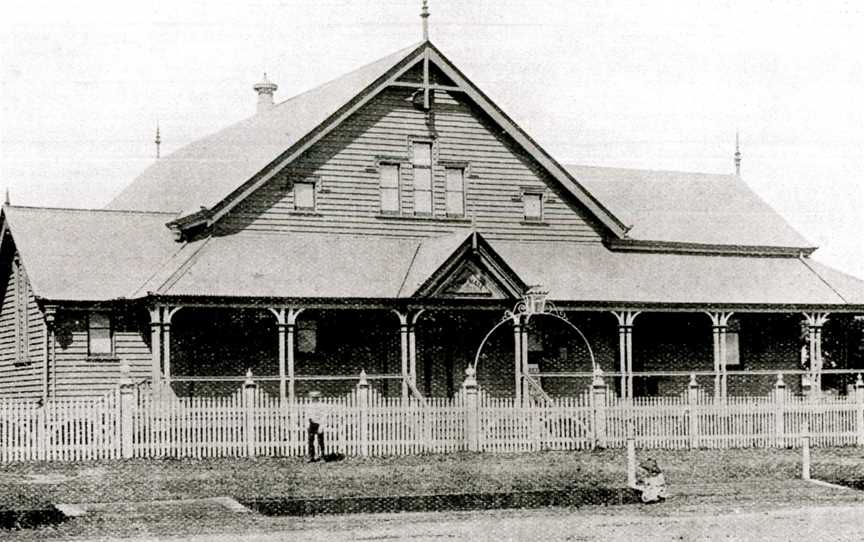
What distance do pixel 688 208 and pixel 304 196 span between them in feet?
44.9

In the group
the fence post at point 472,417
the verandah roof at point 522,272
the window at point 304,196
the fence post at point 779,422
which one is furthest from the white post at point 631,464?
the window at point 304,196

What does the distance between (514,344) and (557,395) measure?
6.53ft

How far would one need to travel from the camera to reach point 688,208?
1688 inches

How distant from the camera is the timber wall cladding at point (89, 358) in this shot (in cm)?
3259

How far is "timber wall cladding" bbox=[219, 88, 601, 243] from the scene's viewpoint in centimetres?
3478

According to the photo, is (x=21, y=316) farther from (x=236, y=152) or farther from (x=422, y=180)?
(x=422, y=180)

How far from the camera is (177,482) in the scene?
899 inches

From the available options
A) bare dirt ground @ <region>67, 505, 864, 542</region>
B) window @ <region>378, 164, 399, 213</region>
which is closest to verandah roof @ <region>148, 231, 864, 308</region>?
window @ <region>378, 164, 399, 213</region>

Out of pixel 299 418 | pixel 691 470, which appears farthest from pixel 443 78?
pixel 691 470

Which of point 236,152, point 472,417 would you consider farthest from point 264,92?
point 472,417

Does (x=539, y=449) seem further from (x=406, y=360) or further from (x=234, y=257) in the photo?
(x=234, y=257)

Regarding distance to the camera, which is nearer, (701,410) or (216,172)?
(701,410)

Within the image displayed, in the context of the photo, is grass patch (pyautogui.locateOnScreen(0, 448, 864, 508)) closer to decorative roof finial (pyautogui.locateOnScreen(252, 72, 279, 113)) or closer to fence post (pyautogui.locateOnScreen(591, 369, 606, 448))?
fence post (pyautogui.locateOnScreen(591, 369, 606, 448))

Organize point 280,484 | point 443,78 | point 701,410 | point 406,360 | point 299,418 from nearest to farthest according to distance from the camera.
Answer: point 280,484 < point 299,418 < point 701,410 < point 406,360 < point 443,78
